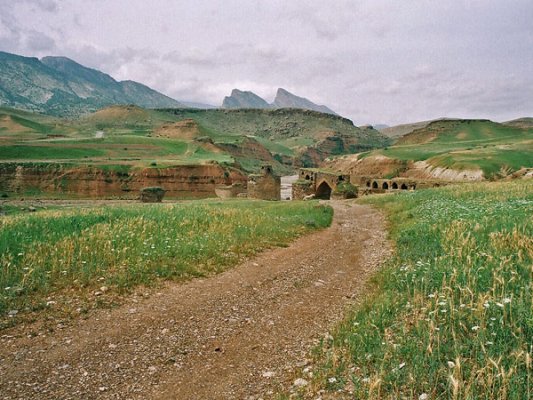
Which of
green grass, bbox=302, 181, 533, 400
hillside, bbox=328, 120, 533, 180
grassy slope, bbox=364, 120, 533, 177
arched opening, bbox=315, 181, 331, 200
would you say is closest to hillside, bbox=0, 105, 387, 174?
arched opening, bbox=315, 181, 331, 200

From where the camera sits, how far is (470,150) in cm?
7988

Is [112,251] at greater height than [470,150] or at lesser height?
lesser

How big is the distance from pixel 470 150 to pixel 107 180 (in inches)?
3021

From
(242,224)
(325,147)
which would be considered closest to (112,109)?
(325,147)

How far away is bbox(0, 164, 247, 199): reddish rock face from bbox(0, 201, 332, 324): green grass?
190 feet

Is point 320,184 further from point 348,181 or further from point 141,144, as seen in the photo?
point 141,144

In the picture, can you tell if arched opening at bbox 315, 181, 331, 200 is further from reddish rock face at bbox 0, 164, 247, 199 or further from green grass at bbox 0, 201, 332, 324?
green grass at bbox 0, 201, 332, 324

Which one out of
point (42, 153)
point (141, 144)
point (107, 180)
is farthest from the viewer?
point (141, 144)

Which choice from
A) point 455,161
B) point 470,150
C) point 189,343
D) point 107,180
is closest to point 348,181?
point 455,161

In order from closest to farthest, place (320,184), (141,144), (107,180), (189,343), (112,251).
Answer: (189,343), (112,251), (107,180), (320,184), (141,144)

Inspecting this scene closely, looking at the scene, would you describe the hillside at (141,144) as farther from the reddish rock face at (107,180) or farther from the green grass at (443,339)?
the green grass at (443,339)

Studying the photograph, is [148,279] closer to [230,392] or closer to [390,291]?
[230,392]

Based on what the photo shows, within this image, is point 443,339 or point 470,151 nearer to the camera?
point 443,339

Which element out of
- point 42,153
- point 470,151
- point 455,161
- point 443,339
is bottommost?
point 443,339
